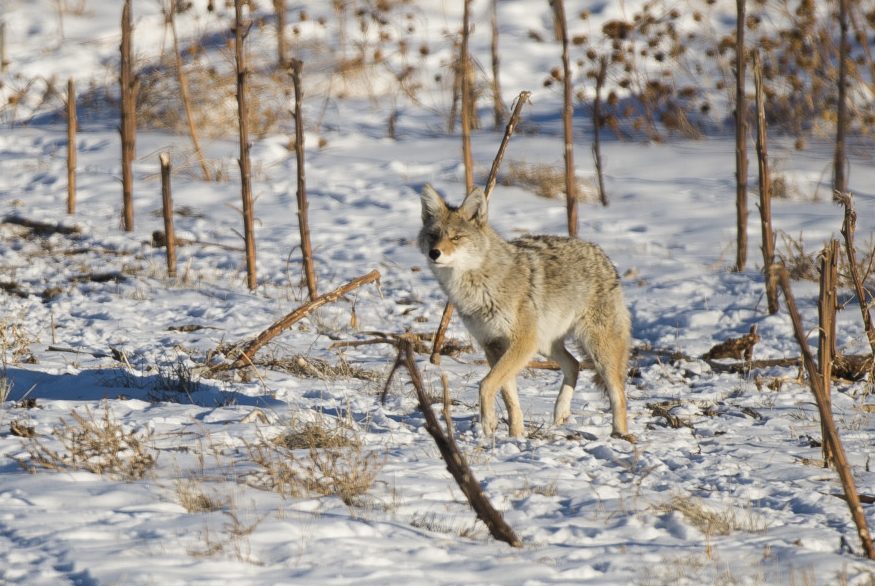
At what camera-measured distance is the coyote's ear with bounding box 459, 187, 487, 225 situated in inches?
267

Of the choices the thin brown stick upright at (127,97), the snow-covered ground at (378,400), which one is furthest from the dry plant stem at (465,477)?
the thin brown stick upright at (127,97)

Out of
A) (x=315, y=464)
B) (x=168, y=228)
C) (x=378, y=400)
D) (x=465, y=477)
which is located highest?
(x=168, y=228)

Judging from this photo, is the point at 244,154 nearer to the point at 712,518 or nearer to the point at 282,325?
the point at 282,325

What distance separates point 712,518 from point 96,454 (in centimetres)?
304

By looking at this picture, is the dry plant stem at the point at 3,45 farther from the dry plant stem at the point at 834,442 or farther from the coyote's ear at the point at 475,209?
the dry plant stem at the point at 834,442

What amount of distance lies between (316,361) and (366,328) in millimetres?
2048

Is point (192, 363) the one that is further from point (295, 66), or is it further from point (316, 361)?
point (295, 66)

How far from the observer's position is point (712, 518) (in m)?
4.51

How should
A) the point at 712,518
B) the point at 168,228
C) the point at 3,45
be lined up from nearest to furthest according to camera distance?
the point at 712,518 < the point at 168,228 < the point at 3,45

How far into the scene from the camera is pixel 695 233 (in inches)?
521

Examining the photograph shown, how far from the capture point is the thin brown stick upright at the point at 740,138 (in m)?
10.4

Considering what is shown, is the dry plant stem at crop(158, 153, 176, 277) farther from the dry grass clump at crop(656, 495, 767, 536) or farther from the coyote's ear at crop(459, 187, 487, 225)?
the dry grass clump at crop(656, 495, 767, 536)

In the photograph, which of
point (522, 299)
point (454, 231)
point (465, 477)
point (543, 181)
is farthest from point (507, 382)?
point (543, 181)

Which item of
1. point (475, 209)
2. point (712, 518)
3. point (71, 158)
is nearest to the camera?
point (712, 518)
